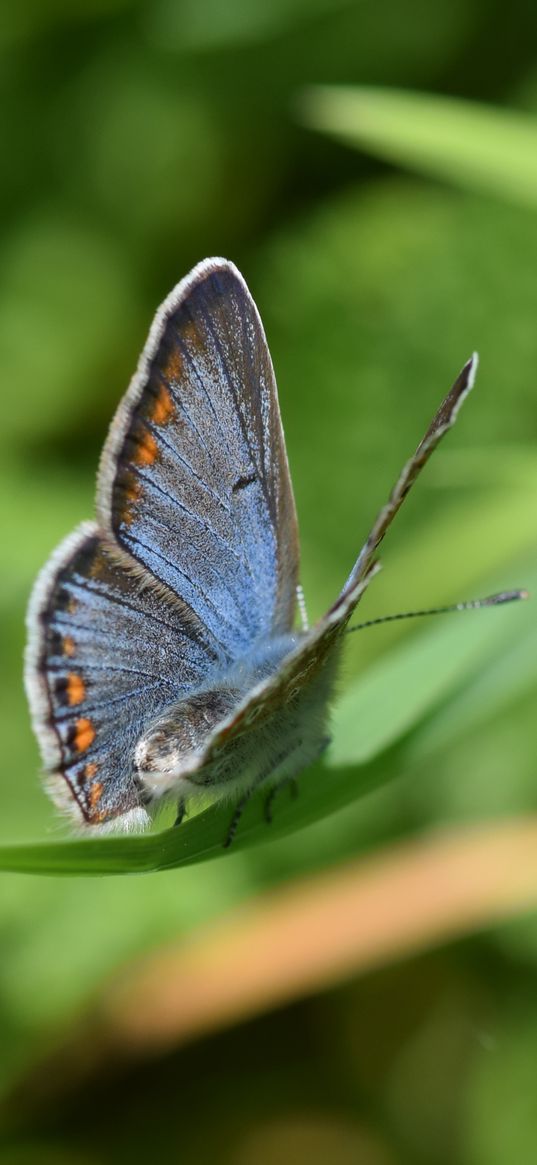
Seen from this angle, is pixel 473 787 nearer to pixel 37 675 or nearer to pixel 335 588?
pixel 335 588

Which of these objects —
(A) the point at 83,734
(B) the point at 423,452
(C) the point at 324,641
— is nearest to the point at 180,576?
(A) the point at 83,734

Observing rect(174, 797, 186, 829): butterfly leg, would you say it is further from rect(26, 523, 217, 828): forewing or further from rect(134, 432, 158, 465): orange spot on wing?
rect(134, 432, 158, 465): orange spot on wing

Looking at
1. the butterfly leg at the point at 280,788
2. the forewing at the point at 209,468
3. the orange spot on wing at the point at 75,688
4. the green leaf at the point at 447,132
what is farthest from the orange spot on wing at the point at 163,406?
the green leaf at the point at 447,132

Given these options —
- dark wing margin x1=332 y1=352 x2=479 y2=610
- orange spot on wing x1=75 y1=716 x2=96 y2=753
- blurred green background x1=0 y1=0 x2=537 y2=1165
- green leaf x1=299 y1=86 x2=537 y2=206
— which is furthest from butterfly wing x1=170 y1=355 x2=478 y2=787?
green leaf x1=299 y1=86 x2=537 y2=206

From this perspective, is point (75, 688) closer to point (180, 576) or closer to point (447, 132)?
point (180, 576)

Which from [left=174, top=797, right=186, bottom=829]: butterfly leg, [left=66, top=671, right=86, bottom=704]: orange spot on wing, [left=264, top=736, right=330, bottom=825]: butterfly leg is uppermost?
[left=66, top=671, right=86, bottom=704]: orange spot on wing

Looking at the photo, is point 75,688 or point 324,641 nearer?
point 324,641
